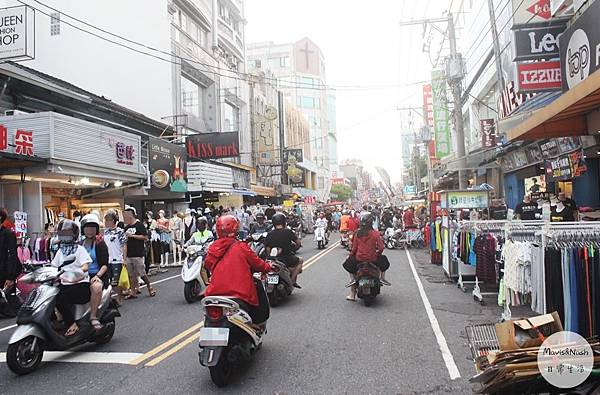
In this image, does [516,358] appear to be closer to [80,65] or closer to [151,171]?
[151,171]

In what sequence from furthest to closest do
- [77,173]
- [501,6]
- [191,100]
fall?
[191,100] < [501,6] < [77,173]

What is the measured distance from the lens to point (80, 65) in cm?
2777

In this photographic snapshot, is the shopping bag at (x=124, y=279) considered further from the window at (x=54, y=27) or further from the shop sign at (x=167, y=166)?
the window at (x=54, y=27)

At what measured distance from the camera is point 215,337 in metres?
4.89

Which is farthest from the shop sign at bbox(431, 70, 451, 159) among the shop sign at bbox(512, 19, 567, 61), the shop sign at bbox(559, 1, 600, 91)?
the shop sign at bbox(559, 1, 600, 91)

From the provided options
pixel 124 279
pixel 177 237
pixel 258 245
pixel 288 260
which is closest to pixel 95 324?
pixel 124 279

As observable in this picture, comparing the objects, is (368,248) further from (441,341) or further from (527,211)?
(527,211)

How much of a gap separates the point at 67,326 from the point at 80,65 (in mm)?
25292

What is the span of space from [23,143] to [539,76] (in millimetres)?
12845

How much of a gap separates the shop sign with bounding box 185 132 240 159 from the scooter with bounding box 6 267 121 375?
20.0 meters

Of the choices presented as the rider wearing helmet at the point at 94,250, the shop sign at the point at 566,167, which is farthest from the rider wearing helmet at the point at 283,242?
the shop sign at the point at 566,167

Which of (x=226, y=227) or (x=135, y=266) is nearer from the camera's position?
(x=226, y=227)

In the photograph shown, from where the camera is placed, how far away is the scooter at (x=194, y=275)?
31.8 feet

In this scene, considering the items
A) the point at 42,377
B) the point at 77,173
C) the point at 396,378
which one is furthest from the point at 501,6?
the point at 42,377
